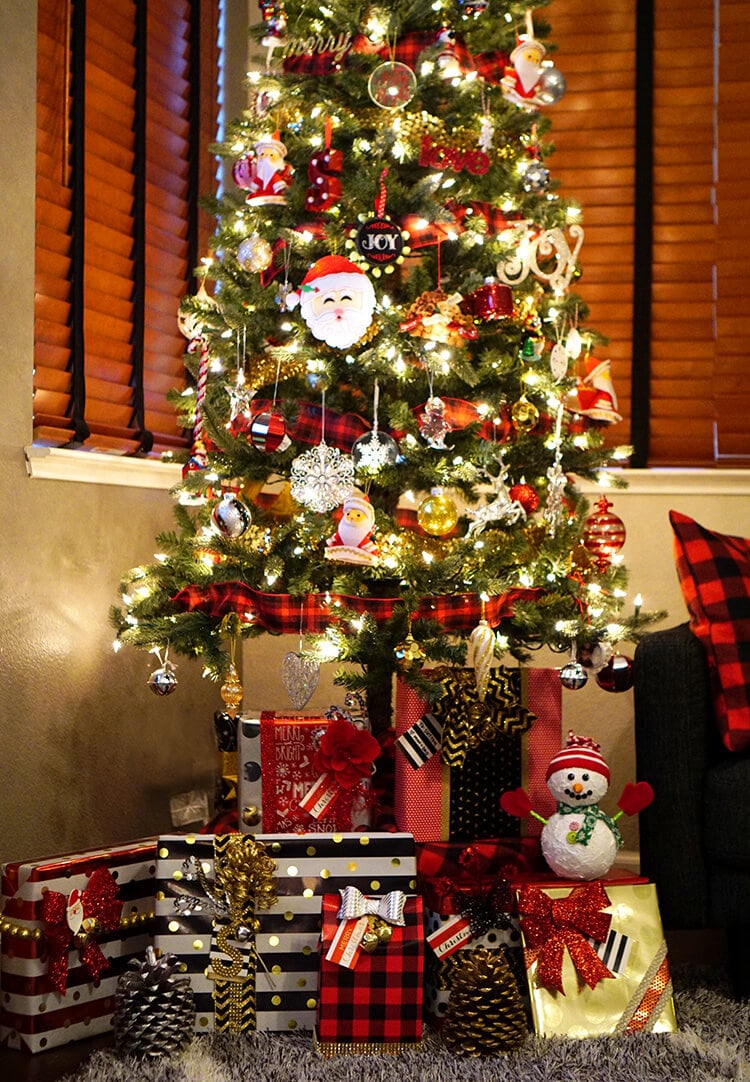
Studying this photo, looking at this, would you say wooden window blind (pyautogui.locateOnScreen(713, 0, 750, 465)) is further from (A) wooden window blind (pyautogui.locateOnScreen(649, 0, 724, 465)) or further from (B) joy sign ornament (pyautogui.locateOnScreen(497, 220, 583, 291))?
(B) joy sign ornament (pyautogui.locateOnScreen(497, 220, 583, 291))

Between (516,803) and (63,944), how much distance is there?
77 centimetres

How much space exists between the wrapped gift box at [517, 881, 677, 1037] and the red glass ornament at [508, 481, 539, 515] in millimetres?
778

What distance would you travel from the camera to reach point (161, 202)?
290cm

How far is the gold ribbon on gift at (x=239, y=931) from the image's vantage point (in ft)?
5.79

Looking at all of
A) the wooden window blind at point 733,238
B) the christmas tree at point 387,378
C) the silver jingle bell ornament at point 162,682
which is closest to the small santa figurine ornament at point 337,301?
the christmas tree at point 387,378

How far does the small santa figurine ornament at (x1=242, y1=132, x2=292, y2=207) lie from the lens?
7.07 ft

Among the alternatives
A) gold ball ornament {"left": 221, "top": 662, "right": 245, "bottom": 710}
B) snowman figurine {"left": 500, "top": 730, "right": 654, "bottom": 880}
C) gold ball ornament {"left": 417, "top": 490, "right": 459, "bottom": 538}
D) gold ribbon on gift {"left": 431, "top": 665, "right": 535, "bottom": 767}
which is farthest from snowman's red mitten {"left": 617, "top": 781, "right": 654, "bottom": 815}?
gold ball ornament {"left": 221, "top": 662, "right": 245, "bottom": 710}

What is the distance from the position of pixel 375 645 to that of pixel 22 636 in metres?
0.76

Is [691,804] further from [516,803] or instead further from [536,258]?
[536,258]

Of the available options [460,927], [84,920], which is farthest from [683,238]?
[84,920]

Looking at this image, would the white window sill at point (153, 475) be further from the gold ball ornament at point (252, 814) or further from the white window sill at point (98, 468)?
the gold ball ornament at point (252, 814)

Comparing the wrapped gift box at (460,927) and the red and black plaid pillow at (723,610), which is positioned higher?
the red and black plaid pillow at (723,610)

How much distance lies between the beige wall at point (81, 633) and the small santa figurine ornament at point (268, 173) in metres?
0.51

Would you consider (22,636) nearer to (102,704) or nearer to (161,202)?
(102,704)
